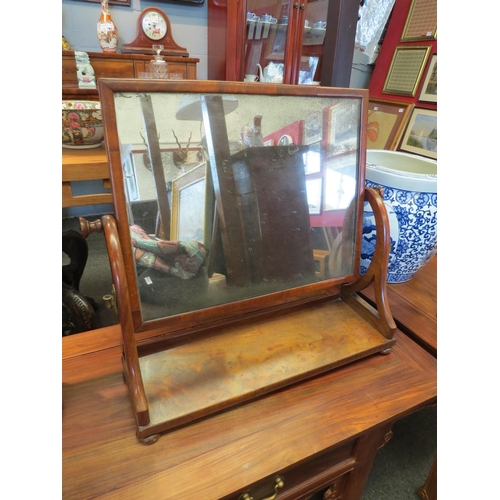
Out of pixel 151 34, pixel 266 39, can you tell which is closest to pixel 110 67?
pixel 151 34

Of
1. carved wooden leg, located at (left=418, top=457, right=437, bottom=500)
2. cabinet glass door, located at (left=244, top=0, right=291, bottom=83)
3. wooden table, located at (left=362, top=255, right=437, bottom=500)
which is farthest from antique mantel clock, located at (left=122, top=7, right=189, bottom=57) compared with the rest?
carved wooden leg, located at (left=418, top=457, right=437, bottom=500)

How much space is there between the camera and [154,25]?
1.78 meters

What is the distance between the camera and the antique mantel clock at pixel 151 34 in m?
1.75

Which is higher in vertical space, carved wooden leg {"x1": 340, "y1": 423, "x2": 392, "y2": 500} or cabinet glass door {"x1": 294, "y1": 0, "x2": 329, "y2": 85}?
cabinet glass door {"x1": 294, "y1": 0, "x2": 329, "y2": 85}

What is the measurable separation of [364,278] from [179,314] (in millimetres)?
349

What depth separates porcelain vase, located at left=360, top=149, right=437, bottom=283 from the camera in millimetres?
671

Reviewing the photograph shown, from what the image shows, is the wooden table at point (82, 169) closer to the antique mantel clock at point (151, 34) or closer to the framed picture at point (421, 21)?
the antique mantel clock at point (151, 34)

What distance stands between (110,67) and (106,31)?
0.49 ft

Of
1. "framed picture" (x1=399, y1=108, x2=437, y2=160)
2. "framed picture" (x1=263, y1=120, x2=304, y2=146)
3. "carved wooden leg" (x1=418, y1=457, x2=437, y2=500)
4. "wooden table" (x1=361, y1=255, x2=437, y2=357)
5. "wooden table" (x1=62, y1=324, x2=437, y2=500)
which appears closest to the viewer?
"wooden table" (x1=62, y1=324, x2=437, y2=500)

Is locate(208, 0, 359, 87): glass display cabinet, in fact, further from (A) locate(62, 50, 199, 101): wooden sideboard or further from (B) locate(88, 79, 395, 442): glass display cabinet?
(B) locate(88, 79, 395, 442): glass display cabinet

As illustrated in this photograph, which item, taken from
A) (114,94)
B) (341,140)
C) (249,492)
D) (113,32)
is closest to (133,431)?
(249,492)

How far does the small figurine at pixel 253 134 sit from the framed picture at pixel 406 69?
1.98 m

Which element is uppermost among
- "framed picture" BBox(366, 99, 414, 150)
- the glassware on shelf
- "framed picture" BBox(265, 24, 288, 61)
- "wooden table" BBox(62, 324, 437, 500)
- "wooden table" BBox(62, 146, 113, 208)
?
"framed picture" BBox(265, 24, 288, 61)

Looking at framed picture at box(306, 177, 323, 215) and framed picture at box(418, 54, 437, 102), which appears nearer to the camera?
framed picture at box(306, 177, 323, 215)
